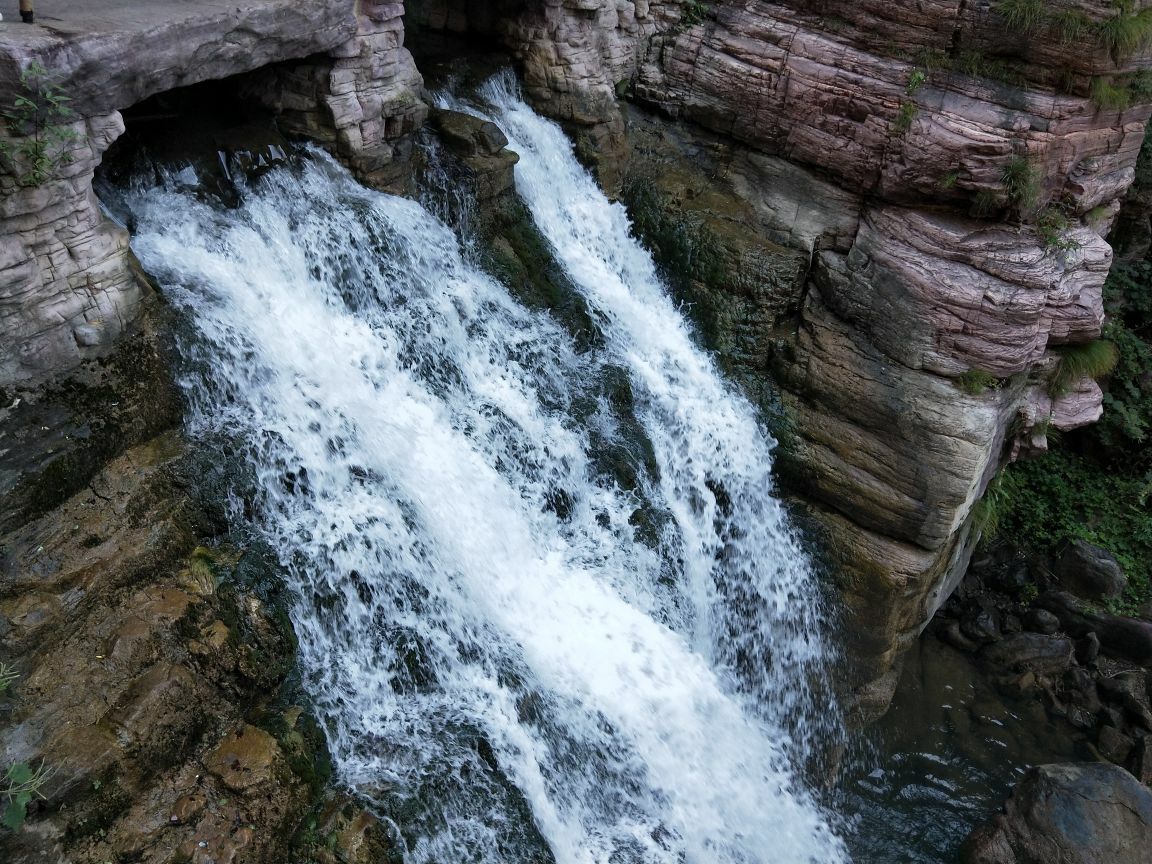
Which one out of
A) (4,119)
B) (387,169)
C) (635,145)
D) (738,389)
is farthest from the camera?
(635,145)

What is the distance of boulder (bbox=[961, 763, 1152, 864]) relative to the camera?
709cm

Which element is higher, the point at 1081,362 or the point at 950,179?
the point at 950,179

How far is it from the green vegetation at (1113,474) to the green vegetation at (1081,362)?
2.02 m

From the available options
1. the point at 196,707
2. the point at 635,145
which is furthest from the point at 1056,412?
the point at 196,707

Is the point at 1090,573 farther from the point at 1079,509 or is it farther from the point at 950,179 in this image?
the point at 950,179

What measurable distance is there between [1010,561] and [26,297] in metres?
10.4

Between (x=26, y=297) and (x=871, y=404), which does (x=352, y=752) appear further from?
(x=871, y=404)

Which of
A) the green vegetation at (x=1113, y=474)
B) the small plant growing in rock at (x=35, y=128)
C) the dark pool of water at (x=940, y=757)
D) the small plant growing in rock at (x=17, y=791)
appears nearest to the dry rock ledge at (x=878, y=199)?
the dark pool of water at (x=940, y=757)

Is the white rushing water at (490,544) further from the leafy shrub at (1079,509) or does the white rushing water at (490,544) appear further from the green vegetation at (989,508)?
the leafy shrub at (1079,509)

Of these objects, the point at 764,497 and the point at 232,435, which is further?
the point at 764,497

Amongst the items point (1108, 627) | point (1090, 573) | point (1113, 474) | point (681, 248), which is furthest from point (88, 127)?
point (1113, 474)

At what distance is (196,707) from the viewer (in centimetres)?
558

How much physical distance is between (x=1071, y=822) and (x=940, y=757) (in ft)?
5.33

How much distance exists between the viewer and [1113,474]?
1174 centimetres
